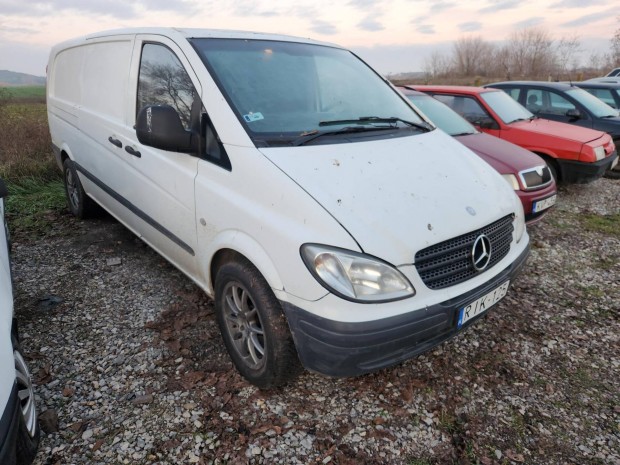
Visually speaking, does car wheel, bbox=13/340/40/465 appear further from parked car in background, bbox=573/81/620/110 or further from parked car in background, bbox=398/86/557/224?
parked car in background, bbox=573/81/620/110

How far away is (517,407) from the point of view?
7.79ft

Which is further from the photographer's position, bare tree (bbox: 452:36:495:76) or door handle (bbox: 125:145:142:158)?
bare tree (bbox: 452:36:495:76)

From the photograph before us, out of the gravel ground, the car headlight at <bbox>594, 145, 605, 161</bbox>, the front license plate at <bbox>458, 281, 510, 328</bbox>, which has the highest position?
the car headlight at <bbox>594, 145, 605, 161</bbox>

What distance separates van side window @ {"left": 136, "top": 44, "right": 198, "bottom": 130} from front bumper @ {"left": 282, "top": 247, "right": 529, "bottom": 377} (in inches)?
55.7

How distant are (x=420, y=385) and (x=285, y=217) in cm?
133

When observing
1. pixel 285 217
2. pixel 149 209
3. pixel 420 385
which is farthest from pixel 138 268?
pixel 420 385

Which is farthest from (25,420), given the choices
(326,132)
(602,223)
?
(602,223)

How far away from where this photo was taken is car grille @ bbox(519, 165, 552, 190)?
4516 mm

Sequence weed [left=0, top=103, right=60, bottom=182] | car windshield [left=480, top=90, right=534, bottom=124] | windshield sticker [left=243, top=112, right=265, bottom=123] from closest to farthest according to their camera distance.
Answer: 1. windshield sticker [left=243, top=112, right=265, bottom=123]
2. car windshield [left=480, top=90, right=534, bottom=124]
3. weed [left=0, top=103, right=60, bottom=182]

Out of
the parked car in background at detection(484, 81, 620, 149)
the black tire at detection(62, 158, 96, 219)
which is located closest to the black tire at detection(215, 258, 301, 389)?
the black tire at detection(62, 158, 96, 219)

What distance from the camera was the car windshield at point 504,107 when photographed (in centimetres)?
636

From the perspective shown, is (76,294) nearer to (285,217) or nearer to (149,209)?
(149,209)

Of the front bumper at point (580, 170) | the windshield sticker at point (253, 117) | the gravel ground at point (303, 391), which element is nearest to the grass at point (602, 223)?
the front bumper at point (580, 170)

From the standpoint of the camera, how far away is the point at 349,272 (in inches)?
74.4
